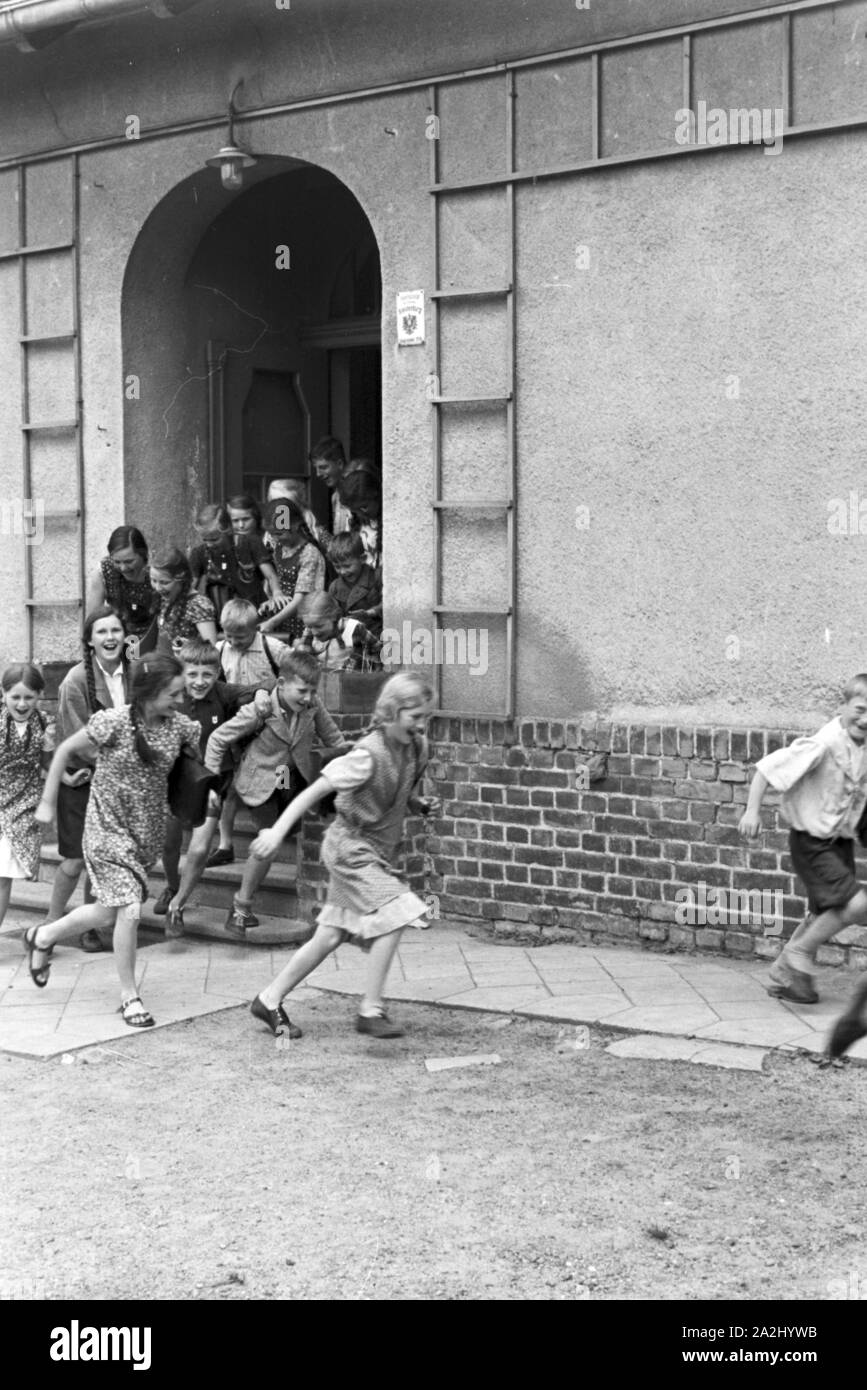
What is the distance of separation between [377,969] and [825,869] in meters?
1.93

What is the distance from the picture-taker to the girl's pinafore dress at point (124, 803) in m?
7.52

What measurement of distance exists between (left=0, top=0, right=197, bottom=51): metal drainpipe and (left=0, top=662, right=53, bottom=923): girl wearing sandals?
3.78 metres

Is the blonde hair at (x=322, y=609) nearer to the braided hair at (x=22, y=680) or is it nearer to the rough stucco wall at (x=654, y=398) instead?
the rough stucco wall at (x=654, y=398)

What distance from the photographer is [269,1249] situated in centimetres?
479

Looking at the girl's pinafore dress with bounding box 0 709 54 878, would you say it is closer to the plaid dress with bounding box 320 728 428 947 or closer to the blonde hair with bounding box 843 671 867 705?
the plaid dress with bounding box 320 728 428 947

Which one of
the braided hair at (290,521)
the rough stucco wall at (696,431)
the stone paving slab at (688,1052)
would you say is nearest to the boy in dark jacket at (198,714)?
Result: the braided hair at (290,521)

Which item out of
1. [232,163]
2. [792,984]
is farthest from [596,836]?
[232,163]

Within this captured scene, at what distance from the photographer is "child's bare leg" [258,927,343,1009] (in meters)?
7.03

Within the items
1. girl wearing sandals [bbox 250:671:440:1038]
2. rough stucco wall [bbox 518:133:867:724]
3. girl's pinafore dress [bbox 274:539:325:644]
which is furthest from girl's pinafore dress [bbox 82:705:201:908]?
girl's pinafore dress [bbox 274:539:325:644]

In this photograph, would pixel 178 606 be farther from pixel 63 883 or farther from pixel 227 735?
pixel 63 883

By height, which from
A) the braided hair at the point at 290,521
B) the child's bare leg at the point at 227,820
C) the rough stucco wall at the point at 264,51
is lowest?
the child's bare leg at the point at 227,820

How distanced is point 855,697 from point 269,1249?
142 inches

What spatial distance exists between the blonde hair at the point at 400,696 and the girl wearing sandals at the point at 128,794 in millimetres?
1039

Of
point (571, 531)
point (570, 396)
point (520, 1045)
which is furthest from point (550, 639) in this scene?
point (520, 1045)
